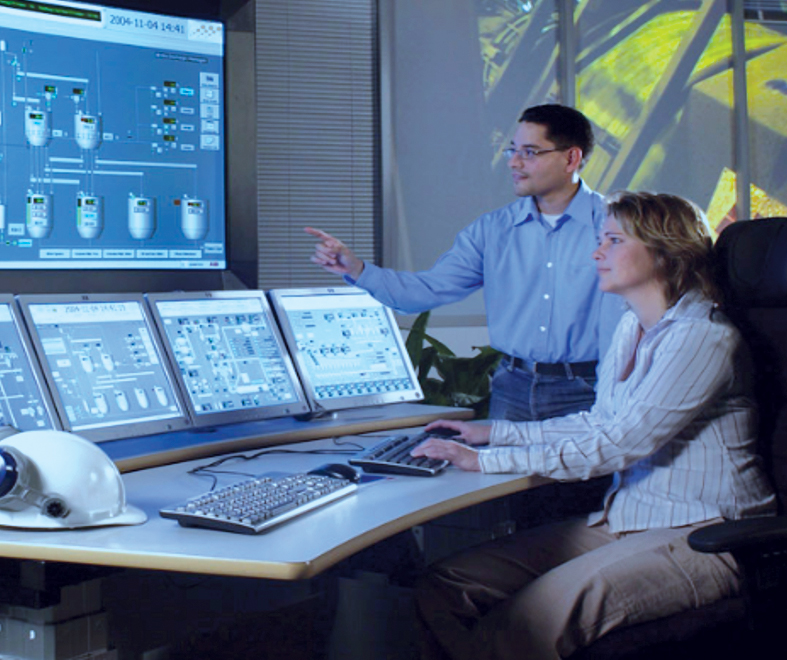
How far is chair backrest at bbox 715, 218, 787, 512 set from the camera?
6.20 feet

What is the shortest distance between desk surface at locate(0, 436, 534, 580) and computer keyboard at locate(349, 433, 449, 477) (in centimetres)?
4

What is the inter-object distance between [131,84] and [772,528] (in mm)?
1668

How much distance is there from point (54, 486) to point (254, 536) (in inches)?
12.0

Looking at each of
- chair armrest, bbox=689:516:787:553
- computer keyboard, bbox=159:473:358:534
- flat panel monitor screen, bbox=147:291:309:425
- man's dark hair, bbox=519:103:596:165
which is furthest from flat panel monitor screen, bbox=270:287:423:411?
chair armrest, bbox=689:516:787:553

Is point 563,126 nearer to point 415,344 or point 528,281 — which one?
point 528,281

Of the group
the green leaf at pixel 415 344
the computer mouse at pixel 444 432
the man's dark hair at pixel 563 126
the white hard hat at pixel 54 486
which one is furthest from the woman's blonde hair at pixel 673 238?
the green leaf at pixel 415 344

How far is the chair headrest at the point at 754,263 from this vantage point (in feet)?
6.17

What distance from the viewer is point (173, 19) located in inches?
93.6

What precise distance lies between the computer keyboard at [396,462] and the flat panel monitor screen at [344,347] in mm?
382

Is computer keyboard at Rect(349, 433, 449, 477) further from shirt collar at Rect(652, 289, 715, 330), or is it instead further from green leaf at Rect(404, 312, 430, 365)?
green leaf at Rect(404, 312, 430, 365)

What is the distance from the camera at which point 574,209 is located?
293cm

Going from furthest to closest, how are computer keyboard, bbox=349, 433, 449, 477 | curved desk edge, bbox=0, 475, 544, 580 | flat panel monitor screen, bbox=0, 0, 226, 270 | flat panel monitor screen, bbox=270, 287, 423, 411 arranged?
flat panel monitor screen, bbox=270, 287, 423, 411, flat panel monitor screen, bbox=0, 0, 226, 270, computer keyboard, bbox=349, 433, 449, 477, curved desk edge, bbox=0, 475, 544, 580

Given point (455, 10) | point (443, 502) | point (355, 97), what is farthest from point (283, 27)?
point (443, 502)

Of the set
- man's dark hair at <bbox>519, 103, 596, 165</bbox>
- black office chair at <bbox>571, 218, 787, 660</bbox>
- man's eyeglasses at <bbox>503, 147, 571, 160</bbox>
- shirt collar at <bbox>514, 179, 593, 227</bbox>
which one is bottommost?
black office chair at <bbox>571, 218, 787, 660</bbox>
